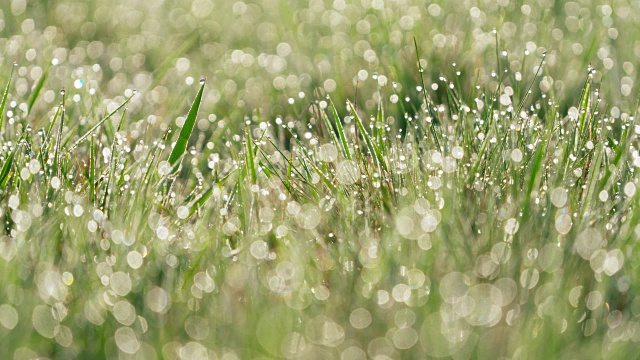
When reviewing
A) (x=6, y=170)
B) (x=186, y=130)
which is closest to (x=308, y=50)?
(x=186, y=130)

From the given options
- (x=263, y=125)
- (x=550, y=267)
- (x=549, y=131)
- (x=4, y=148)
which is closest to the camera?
(x=550, y=267)

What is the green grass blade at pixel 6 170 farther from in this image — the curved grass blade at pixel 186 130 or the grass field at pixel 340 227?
the curved grass blade at pixel 186 130

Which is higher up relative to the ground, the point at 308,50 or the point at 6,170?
the point at 6,170

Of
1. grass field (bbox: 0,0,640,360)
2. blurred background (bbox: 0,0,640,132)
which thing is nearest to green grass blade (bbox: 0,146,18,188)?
grass field (bbox: 0,0,640,360)

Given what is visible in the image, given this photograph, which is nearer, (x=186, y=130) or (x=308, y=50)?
(x=186, y=130)

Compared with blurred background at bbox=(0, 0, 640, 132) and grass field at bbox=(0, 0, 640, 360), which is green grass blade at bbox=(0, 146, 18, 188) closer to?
grass field at bbox=(0, 0, 640, 360)

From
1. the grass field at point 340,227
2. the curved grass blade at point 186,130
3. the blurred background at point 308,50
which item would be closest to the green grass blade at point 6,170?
the grass field at point 340,227

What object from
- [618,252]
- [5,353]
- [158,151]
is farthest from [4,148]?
[618,252]

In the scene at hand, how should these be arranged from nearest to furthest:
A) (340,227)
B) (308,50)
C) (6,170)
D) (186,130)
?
(340,227) < (6,170) < (186,130) < (308,50)

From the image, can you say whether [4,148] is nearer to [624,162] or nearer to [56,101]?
[56,101]

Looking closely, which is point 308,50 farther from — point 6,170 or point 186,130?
point 6,170
